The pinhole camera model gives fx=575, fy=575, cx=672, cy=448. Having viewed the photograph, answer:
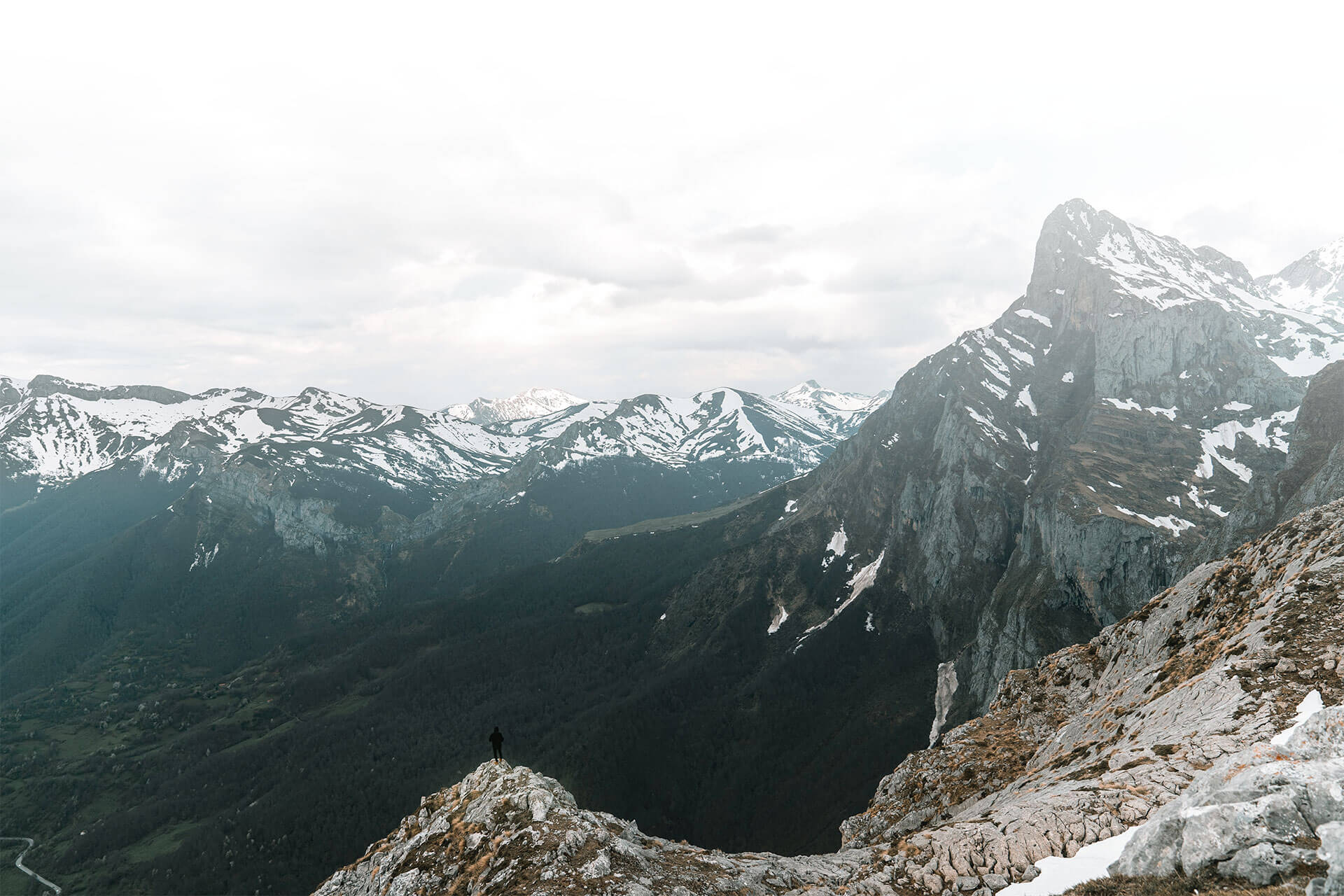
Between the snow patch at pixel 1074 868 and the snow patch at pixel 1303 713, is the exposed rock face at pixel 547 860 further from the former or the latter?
the snow patch at pixel 1303 713

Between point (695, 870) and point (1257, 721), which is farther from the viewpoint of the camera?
point (695, 870)

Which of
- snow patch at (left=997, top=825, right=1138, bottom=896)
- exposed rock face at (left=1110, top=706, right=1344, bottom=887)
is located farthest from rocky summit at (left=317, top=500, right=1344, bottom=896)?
snow patch at (left=997, top=825, right=1138, bottom=896)

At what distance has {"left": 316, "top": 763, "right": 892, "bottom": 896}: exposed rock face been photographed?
2223 cm

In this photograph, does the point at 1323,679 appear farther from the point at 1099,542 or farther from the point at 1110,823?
the point at 1099,542

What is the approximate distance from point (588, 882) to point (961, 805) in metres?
20.5

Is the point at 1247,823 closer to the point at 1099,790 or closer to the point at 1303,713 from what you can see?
the point at 1099,790

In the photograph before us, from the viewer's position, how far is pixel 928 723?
186125 mm

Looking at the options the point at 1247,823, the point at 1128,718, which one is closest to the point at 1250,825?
the point at 1247,823

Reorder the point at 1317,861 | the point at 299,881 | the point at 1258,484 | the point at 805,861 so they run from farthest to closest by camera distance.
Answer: the point at 299,881
the point at 1258,484
the point at 805,861
the point at 1317,861

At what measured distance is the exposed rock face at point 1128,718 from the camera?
59.8ft

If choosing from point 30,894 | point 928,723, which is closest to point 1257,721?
point 928,723

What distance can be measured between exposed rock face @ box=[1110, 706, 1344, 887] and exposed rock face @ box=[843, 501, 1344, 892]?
0.40m

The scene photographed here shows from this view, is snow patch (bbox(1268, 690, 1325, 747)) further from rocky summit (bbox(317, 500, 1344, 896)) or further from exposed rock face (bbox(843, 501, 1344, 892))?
exposed rock face (bbox(843, 501, 1344, 892))

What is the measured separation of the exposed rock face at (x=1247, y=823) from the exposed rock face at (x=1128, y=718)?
0.40 m
